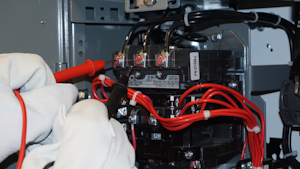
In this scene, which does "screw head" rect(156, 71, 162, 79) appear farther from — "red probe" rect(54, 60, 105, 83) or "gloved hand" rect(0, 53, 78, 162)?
"gloved hand" rect(0, 53, 78, 162)

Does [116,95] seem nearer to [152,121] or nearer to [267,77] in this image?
[152,121]

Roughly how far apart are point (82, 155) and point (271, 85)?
855 millimetres

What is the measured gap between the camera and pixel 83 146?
0.54 meters

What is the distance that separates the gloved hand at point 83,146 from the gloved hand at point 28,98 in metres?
0.03

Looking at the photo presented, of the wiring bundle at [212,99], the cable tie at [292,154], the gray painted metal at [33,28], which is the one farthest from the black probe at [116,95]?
the cable tie at [292,154]

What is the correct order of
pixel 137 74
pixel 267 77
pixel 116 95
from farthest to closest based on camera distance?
pixel 267 77 < pixel 137 74 < pixel 116 95

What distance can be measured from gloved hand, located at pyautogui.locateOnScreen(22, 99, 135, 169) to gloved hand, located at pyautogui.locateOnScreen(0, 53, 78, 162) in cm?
3

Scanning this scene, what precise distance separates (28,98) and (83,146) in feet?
0.53

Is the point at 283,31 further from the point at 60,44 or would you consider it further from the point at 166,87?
the point at 60,44

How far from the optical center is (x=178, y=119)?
0.89m

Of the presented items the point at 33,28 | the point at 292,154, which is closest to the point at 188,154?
the point at 292,154

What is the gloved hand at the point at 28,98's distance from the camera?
0.54 meters

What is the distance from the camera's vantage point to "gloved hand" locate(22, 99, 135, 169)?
0.54 m

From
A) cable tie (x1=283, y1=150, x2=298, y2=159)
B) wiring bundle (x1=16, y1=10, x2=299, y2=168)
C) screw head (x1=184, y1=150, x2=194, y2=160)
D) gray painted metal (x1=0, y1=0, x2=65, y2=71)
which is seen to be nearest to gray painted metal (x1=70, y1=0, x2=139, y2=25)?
gray painted metal (x1=0, y1=0, x2=65, y2=71)
